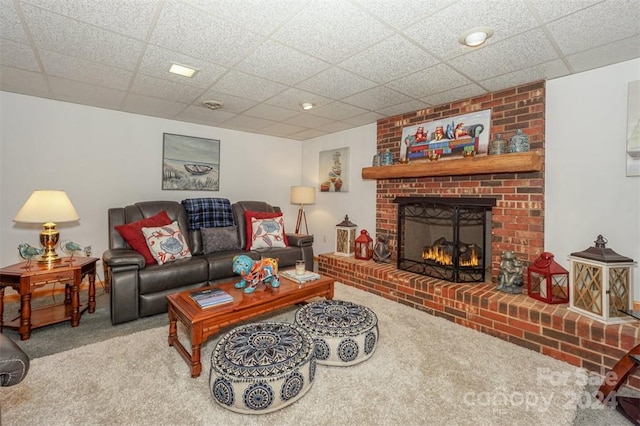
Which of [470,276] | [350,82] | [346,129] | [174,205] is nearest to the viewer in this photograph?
[350,82]

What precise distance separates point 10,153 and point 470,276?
501 centimetres

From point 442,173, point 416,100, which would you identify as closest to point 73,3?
point 416,100

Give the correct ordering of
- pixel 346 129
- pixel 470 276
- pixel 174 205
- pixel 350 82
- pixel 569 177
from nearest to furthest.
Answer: pixel 569 177 < pixel 350 82 < pixel 470 276 < pixel 174 205 < pixel 346 129

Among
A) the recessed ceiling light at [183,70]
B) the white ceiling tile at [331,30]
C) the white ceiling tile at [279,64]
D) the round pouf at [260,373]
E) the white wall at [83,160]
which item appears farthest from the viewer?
the white wall at [83,160]

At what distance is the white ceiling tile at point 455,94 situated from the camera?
112 inches

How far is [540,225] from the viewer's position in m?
2.66

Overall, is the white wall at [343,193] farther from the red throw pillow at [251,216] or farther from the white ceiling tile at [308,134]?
the red throw pillow at [251,216]

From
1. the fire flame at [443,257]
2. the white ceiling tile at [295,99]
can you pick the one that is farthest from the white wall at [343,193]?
the white ceiling tile at [295,99]

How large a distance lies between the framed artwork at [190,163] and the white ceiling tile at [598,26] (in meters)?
4.07

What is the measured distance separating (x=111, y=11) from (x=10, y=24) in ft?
2.40

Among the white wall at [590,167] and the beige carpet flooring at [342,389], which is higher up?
the white wall at [590,167]

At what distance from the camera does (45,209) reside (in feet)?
8.16

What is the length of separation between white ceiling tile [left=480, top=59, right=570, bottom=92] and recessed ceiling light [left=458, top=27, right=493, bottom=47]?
0.76m

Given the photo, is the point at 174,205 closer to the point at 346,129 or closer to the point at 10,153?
the point at 10,153
